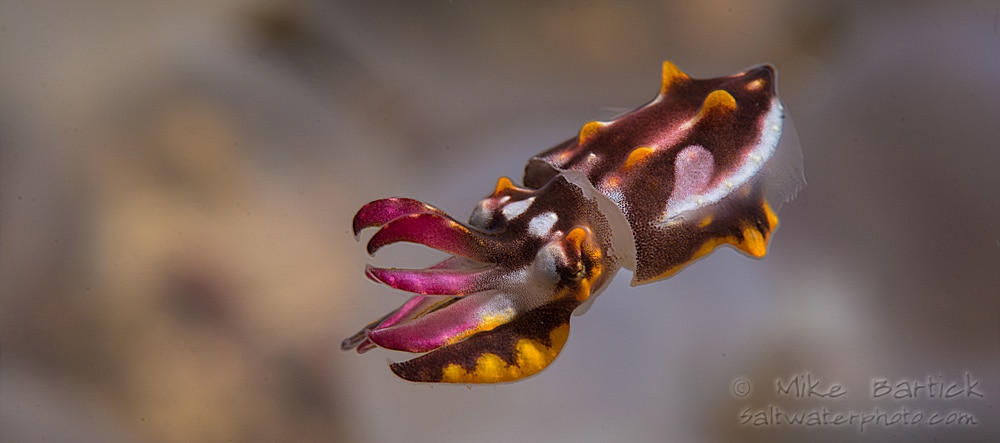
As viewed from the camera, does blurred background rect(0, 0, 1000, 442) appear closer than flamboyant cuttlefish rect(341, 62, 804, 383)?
No

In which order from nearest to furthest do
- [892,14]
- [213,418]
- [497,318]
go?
[497,318], [213,418], [892,14]

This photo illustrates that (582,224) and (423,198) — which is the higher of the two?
(423,198)

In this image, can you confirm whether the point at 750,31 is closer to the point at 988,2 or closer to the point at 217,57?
the point at 988,2

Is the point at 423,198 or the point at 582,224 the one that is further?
the point at 423,198

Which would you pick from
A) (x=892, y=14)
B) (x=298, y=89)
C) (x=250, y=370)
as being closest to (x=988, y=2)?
(x=892, y=14)

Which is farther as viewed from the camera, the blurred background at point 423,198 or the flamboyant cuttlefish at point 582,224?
the blurred background at point 423,198
